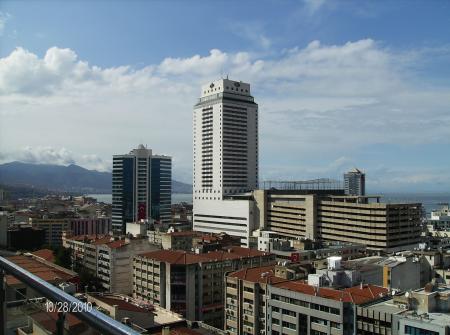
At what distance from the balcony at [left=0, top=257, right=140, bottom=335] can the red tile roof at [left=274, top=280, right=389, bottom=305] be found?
11.9 metres

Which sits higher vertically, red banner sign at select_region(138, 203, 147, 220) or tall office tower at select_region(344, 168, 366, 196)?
tall office tower at select_region(344, 168, 366, 196)

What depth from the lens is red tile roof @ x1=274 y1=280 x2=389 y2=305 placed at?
43.4 feet

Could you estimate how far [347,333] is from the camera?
506 inches

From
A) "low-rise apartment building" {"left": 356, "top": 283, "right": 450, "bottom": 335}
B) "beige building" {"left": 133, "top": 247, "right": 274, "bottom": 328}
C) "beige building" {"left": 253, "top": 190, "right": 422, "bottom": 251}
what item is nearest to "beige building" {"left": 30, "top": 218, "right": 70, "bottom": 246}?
"beige building" {"left": 253, "top": 190, "right": 422, "bottom": 251}

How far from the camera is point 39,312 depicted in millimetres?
2094

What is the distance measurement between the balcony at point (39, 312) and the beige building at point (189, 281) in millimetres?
17958

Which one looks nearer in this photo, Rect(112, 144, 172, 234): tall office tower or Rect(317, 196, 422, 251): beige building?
Rect(317, 196, 422, 251): beige building

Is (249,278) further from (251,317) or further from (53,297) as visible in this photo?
(53,297)

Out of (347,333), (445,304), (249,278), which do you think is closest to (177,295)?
(249,278)

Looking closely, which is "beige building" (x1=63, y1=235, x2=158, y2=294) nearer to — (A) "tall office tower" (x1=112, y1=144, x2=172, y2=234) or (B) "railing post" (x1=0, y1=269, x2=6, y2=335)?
(B) "railing post" (x1=0, y1=269, x2=6, y2=335)

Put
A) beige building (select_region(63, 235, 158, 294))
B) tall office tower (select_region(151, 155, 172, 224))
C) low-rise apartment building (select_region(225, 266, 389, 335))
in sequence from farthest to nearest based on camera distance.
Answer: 1. tall office tower (select_region(151, 155, 172, 224))
2. beige building (select_region(63, 235, 158, 294))
3. low-rise apartment building (select_region(225, 266, 389, 335))

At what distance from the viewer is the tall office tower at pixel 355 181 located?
85.1 meters

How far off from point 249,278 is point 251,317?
1.39m

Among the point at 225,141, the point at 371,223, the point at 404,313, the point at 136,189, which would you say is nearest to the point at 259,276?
the point at 404,313
